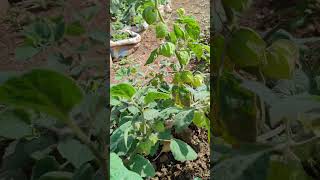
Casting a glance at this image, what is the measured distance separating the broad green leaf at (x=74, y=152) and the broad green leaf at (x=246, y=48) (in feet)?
0.47

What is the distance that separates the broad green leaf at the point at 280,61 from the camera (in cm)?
38

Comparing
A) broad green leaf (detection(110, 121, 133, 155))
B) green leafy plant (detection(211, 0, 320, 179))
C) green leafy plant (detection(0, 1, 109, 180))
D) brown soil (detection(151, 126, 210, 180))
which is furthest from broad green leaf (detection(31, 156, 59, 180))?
brown soil (detection(151, 126, 210, 180))

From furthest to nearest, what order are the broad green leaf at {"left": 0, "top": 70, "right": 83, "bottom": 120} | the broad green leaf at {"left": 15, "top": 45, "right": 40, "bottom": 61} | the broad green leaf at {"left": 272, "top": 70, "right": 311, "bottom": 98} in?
the broad green leaf at {"left": 15, "top": 45, "right": 40, "bottom": 61}, the broad green leaf at {"left": 272, "top": 70, "right": 311, "bottom": 98}, the broad green leaf at {"left": 0, "top": 70, "right": 83, "bottom": 120}

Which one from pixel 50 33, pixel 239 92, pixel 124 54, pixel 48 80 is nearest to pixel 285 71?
Answer: pixel 239 92

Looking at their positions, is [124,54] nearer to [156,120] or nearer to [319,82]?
[156,120]

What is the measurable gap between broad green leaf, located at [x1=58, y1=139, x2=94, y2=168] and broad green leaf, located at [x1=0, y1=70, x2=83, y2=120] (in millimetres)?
55

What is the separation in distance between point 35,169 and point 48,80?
0.09m

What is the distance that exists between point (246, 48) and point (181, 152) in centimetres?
76

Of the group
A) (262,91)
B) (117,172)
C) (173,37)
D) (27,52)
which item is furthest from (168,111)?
(262,91)

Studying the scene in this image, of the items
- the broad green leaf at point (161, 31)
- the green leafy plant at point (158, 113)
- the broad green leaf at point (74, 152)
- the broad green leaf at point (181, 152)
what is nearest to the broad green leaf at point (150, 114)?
the green leafy plant at point (158, 113)

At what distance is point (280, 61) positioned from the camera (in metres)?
0.38

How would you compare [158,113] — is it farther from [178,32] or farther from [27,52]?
[27,52]

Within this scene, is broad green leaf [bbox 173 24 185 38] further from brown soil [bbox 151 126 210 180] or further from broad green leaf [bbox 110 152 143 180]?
broad green leaf [bbox 110 152 143 180]

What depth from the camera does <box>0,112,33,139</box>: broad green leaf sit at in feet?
1.24
